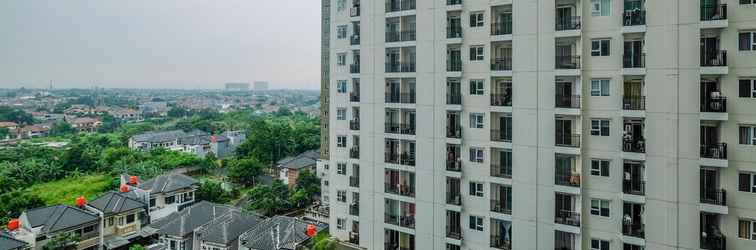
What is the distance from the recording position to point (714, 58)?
1154 centimetres

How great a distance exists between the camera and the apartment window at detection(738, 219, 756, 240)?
11.3m

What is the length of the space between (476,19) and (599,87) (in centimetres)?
447

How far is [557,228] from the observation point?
43.4ft

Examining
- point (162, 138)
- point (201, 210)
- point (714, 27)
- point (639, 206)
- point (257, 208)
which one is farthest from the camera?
point (162, 138)

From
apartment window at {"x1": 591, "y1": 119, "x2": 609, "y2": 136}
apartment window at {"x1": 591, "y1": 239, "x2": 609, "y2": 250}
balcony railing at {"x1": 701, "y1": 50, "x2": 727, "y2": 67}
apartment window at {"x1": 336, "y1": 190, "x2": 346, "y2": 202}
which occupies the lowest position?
apartment window at {"x1": 591, "y1": 239, "x2": 609, "y2": 250}

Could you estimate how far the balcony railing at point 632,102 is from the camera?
12.3m

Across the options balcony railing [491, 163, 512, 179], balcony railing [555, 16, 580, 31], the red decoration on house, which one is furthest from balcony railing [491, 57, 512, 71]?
the red decoration on house

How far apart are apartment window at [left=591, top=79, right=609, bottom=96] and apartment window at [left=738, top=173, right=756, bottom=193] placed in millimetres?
3926

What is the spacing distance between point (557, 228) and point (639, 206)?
2350 mm

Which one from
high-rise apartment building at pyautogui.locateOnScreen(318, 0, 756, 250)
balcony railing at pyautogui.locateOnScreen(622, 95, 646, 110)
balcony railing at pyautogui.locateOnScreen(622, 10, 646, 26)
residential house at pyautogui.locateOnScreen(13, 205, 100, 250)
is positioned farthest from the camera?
residential house at pyautogui.locateOnScreen(13, 205, 100, 250)

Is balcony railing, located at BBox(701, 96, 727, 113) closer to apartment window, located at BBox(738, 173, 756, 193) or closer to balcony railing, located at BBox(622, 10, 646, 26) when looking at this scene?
apartment window, located at BBox(738, 173, 756, 193)

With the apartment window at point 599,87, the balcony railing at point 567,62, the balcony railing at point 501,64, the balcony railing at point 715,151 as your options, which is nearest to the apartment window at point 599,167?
the apartment window at point 599,87

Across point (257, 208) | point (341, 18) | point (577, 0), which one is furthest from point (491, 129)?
point (257, 208)

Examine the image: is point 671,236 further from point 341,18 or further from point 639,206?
point 341,18
